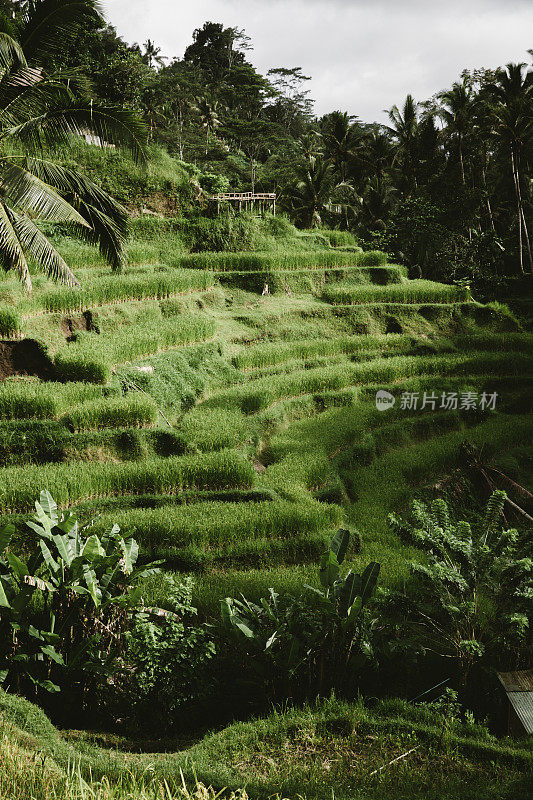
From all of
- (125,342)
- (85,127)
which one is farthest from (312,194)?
(85,127)

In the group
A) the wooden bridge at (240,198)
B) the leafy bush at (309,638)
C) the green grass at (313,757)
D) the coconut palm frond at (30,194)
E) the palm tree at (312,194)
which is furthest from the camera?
the palm tree at (312,194)

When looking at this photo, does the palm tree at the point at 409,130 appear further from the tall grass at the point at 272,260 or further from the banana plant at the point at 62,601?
the banana plant at the point at 62,601

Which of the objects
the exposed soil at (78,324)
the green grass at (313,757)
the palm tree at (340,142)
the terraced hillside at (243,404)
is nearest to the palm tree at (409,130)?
the palm tree at (340,142)

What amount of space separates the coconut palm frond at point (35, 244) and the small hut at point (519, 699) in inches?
201

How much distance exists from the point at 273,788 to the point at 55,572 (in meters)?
1.88

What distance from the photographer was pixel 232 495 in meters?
6.22

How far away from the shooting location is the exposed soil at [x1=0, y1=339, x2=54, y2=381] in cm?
721

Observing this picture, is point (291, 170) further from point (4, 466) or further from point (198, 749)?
point (198, 749)

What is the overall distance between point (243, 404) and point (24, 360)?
2.69 m

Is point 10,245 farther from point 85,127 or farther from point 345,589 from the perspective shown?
point 345,589

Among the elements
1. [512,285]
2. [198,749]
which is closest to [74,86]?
[198,749]

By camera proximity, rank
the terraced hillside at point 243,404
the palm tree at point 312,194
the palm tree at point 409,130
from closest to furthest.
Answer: the terraced hillside at point 243,404 → the palm tree at point 312,194 → the palm tree at point 409,130

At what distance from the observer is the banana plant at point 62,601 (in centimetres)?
380

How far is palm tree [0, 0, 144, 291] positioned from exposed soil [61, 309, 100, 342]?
6.16 feet
